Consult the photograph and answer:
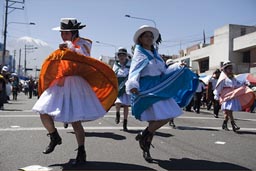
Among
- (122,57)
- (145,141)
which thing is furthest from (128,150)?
(122,57)

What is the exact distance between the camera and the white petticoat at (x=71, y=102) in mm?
4848

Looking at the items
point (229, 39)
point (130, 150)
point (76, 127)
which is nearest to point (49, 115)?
point (76, 127)

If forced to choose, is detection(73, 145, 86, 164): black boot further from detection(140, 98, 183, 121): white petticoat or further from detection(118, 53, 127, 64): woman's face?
detection(118, 53, 127, 64): woman's face

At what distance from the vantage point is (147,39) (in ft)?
19.0

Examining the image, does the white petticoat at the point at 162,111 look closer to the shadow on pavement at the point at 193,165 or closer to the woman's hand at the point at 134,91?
the woman's hand at the point at 134,91

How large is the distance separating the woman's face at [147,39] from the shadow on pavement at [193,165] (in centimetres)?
181

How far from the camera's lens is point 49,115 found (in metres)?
5.00

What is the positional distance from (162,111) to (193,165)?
35.1 inches

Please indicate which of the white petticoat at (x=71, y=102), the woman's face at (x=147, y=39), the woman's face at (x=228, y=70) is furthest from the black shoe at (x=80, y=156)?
the woman's face at (x=228, y=70)

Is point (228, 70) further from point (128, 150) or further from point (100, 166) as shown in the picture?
point (100, 166)

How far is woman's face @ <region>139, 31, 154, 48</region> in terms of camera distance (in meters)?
5.78

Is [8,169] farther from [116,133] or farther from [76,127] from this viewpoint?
[116,133]

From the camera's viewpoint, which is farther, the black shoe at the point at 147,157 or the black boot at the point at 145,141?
the black boot at the point at 145,141

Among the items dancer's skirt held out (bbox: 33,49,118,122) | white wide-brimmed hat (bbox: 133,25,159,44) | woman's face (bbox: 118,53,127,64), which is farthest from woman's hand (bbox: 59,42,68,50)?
woman's face (bbox: 118,53,127,64)
